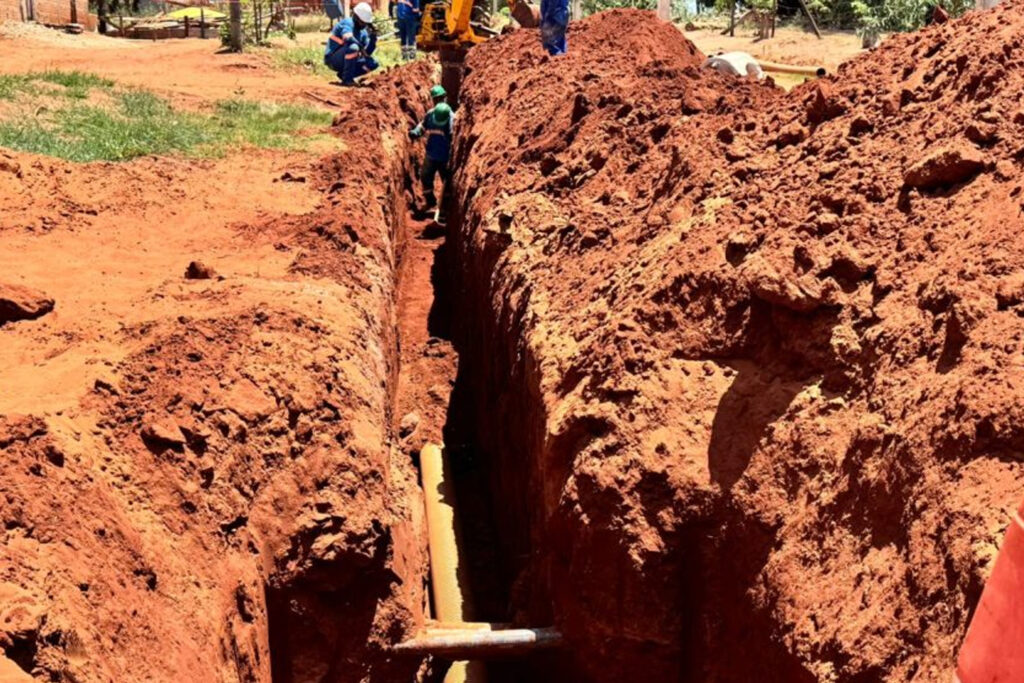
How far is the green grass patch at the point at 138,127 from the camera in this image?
10.5 meters

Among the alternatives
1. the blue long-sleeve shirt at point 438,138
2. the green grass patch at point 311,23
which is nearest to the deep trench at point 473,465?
the blue long-sleeve shirt at point 438,138

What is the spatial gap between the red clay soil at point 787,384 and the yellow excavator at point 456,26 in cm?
985

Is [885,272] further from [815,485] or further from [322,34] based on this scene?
[322,34]

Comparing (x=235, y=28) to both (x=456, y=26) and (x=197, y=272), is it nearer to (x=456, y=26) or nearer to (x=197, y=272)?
(x=456, y=26)

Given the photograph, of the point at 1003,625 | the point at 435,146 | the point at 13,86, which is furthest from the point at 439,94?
the point at 1003,625

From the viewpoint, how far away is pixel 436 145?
1534cm

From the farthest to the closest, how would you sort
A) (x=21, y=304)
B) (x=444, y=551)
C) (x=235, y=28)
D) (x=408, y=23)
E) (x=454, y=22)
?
1. (x=408, y=23)
2. (x=235, y=28)
3. (x=454, y=22)
4. (x=444, y=551)
5. (x=21, y=304)

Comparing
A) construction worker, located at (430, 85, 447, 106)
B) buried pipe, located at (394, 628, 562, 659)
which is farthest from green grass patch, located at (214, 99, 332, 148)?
buried pipe, located at (394, 628, 562, 659)

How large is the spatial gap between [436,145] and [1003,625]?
13.7 m

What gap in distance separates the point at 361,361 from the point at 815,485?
11.4 ft

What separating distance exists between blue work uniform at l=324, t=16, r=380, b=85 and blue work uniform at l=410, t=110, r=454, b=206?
4.32 metres

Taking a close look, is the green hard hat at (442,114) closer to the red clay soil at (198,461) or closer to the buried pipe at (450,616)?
the red clay soil at (198,461)

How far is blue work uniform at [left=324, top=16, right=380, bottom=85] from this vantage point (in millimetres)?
19672

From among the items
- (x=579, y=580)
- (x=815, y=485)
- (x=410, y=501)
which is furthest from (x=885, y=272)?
(x=410, y=501)
